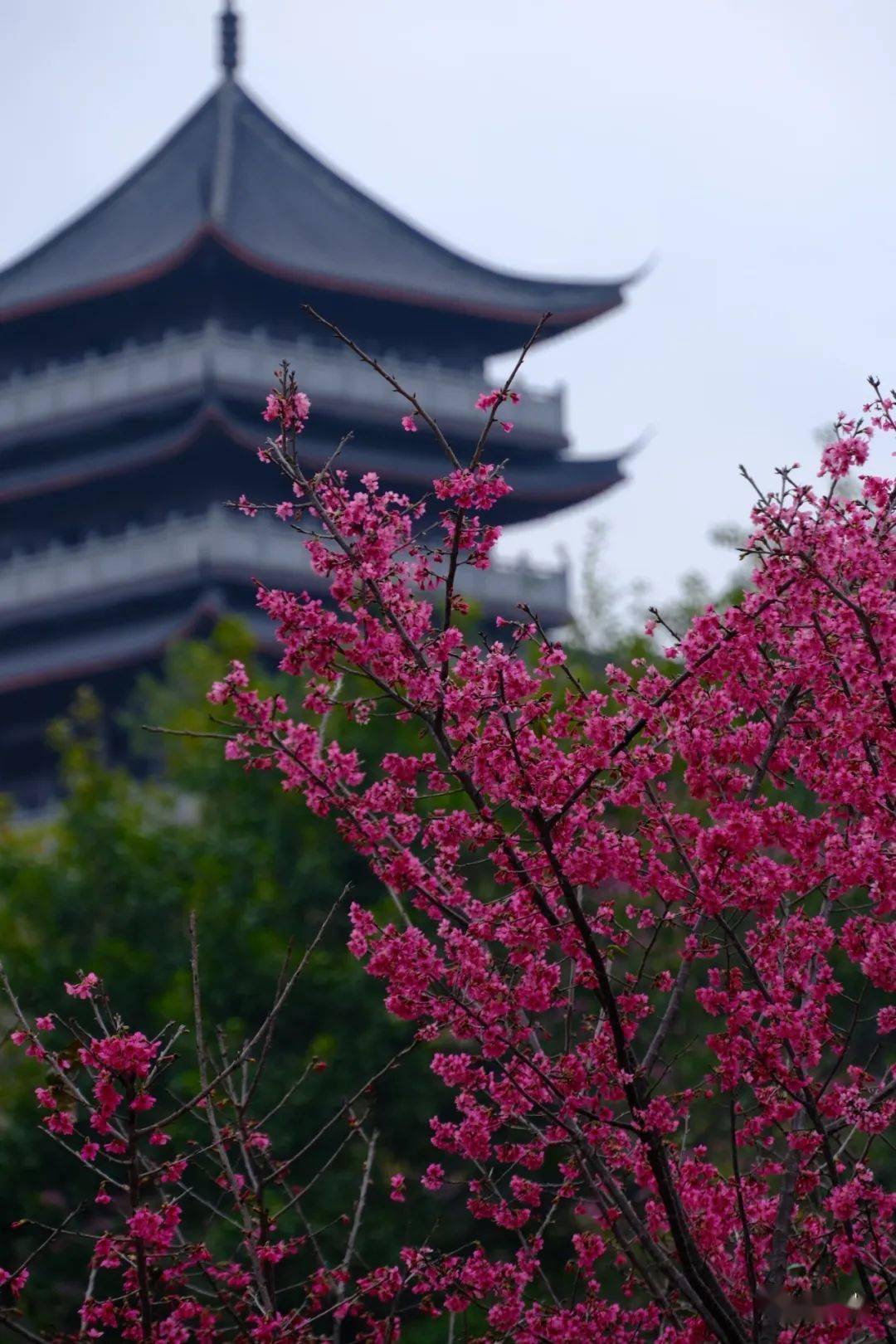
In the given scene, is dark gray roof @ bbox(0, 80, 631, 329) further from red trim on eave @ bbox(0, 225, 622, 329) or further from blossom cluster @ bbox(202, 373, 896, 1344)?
blossom cluster @ bbox(202, 373, 896, 1344)

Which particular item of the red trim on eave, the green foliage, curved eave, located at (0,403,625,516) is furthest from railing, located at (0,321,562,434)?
the green foliage

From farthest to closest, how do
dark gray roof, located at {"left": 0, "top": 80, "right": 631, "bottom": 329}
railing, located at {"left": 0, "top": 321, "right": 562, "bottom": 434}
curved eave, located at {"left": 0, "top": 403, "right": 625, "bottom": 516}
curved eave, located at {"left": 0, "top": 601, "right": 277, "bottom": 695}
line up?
1. dark gray roof, located at {"left": 0, "top": 80, "right": 631, "bottom": 329}
2. railing, located at {"left": 0, "top": 321, "right": 562, "bottom": 434}
3. curved eave, located at {"left": 0, "top": 403, "right": 625, "bottom": 516}
4. curved eave, located at {"left": 0, "top": 601, "right": 277, "bottom": 695}

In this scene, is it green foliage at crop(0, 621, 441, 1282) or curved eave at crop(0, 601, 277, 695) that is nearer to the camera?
green foliage at crop(0, 621, 441, 1282)

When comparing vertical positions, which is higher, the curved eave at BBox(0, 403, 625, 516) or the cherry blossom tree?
the curved eave at BBox(0, 403, 625, 516)

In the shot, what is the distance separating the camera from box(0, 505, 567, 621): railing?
4016cm

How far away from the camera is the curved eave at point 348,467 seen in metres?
40.5

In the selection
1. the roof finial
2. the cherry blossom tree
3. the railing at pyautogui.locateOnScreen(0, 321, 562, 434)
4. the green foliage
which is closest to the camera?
the cherry blossom tree

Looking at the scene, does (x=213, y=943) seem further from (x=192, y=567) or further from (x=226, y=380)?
(x=226, y=380)

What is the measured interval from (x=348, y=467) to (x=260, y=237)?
5482 millimetres

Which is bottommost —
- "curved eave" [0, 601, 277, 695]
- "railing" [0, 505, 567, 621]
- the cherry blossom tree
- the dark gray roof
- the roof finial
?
the cherry blossom tree

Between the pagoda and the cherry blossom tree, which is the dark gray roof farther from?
the cherry blossom tree

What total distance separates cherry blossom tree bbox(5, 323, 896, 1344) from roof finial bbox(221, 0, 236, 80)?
4154cm

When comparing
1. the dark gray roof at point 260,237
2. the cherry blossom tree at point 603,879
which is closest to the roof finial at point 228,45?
the dark gray roof at point 260,237

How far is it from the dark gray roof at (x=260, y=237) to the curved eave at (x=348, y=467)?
300 centimetres
